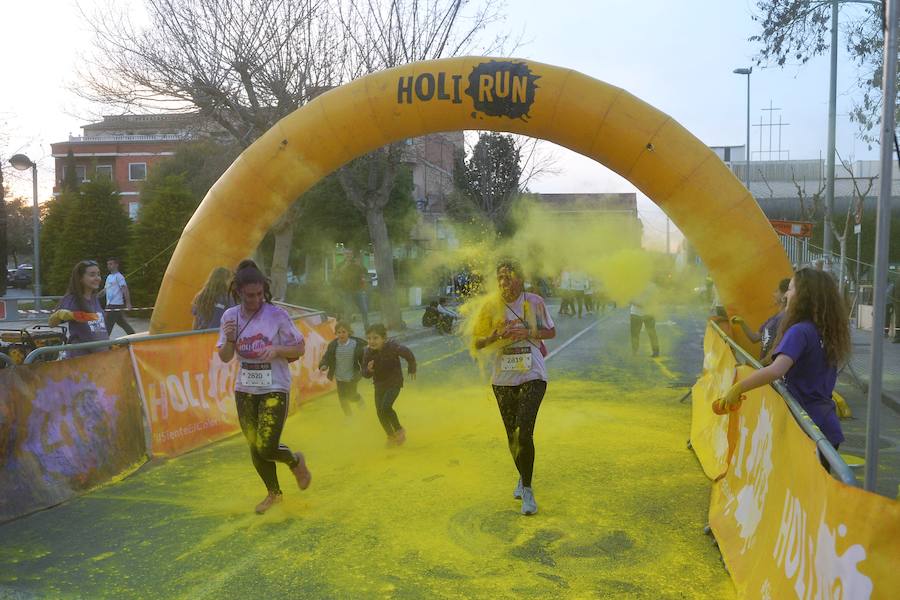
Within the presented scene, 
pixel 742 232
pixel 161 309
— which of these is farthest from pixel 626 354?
pixel 161 309

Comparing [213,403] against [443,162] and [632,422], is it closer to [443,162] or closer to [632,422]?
[632,422]

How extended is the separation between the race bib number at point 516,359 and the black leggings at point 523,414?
128mm

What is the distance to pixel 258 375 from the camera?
5.41 meters

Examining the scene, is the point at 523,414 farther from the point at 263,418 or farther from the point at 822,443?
the point at 822,443

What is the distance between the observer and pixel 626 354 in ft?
52.3

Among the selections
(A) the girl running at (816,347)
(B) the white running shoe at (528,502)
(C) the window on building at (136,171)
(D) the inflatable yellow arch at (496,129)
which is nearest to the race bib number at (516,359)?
(B) the white running shoe at (528,502)

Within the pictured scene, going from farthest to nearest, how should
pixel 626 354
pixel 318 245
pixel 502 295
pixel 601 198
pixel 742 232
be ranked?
pixel 318 245 → pixel 601 198 → pixel 626 354 → pixel 742 232 → pixel 502 295

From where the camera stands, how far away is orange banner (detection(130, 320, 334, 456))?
720cm

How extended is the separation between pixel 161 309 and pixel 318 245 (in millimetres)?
31919

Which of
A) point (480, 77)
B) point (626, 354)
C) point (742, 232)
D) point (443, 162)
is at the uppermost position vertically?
point (443, 162)

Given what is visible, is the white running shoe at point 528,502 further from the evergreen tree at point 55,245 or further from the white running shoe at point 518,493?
the evergreen tree at point 55,245

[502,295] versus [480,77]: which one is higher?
[480,77]

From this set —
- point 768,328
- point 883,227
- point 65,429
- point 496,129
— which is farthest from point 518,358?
point 496,129

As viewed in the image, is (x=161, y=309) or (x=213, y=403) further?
(x=161, y=309)
